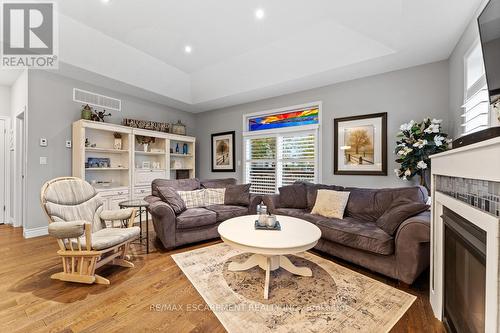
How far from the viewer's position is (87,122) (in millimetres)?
3787

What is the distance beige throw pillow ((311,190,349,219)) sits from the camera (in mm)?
3039

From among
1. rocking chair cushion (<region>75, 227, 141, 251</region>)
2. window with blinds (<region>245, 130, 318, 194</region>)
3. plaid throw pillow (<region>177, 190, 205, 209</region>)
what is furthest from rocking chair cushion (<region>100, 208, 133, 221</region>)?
window with blinds (<region>245, 130, 318, 194</region>)

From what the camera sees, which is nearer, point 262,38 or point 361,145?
point 262,38

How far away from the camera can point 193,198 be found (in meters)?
3.80

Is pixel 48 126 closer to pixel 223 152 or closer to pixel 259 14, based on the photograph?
pixel 223 152

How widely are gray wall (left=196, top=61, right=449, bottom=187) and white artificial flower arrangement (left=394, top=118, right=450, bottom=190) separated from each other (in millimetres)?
406

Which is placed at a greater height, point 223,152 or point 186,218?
point 223,152

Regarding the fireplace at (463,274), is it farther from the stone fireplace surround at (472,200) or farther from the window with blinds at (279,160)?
the window with blinds at (279,160)

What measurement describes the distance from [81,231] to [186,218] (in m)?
1.27

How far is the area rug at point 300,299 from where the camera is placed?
5.26ft

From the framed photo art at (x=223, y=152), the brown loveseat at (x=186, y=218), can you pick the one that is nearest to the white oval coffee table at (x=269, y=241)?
the brown loveseat at (x=186, y=218)

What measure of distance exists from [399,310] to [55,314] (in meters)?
2.69

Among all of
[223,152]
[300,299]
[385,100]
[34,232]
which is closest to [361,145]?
[385,100]

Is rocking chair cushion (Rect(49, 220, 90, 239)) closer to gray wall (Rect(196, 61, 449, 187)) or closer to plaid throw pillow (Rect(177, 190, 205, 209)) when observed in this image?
plaid throw pillow (Rect(177, 190, 205, 209))
